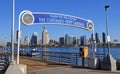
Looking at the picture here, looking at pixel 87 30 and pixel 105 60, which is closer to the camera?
pixel 105 60

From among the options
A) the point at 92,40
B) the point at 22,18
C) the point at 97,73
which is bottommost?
the point at 97,73

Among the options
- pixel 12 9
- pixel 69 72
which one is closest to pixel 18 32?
pixel 12 9

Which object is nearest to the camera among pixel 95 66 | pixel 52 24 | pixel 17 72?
pixel 17 72

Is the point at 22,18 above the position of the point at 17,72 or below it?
above

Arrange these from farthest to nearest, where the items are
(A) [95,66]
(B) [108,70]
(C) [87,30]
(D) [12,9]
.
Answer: (C) [87,30], (A) [95,66], (B) [108,70], (D) [12,9]

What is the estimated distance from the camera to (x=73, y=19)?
24078mm

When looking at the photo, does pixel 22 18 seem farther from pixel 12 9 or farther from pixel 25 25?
pixel 12 9

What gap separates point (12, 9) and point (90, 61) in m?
7.25

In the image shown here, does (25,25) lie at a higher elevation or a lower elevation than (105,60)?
higher

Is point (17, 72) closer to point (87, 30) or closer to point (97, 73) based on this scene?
point (97, 73)

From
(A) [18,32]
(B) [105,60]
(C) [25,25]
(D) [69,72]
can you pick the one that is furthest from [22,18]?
(B) [105,60]

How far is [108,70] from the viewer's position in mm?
18844

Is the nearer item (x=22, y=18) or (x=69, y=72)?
(x=69, y=72)

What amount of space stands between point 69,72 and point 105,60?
292cm
